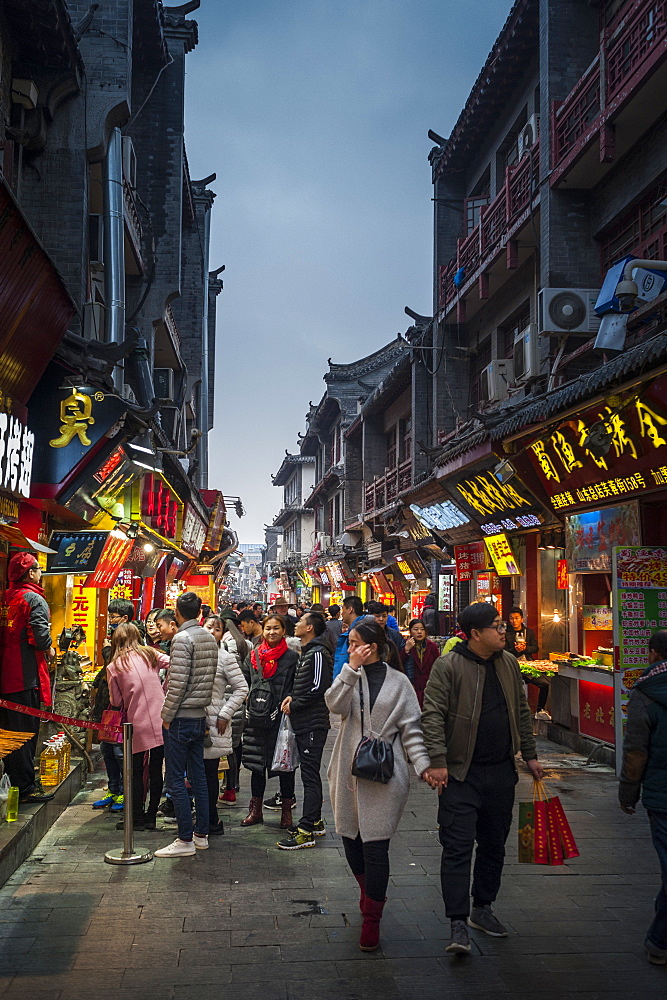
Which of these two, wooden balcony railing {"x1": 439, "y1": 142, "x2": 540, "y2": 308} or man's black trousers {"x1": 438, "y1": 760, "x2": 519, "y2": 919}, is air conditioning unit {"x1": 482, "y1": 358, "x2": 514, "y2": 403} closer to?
wooden balcony railing {"x1": 439, "y1": 142, "x2": 540, "y2": 308}

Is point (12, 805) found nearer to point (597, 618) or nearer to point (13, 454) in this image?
point (13, 454)

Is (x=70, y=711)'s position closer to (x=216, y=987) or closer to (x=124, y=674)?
(x=124, y=674)

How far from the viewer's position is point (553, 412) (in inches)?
388

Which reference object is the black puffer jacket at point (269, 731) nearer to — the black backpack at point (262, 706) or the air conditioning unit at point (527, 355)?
the black backpack at point (262, 706)

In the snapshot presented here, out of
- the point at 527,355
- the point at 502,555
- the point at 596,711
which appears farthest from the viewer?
the point at 527,355

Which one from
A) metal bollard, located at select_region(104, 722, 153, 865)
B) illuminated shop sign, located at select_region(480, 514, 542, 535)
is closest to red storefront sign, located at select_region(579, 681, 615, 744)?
illuminated shop sign, located at select_region(480, 514, 542, 535)

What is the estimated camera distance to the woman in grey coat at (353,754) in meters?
4.55

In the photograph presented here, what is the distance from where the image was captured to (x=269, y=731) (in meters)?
7.36

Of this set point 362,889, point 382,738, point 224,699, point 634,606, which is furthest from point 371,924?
point 634,606

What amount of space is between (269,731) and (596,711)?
5.00 meters

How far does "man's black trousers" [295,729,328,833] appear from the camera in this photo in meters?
6.76

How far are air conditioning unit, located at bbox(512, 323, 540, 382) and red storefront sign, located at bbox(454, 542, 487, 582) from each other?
3.63m

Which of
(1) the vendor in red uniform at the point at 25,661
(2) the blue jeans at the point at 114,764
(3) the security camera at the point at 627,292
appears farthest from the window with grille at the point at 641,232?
(2) the blue jeans at the point at 114,764

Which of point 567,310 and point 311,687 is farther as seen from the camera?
point 567,310
